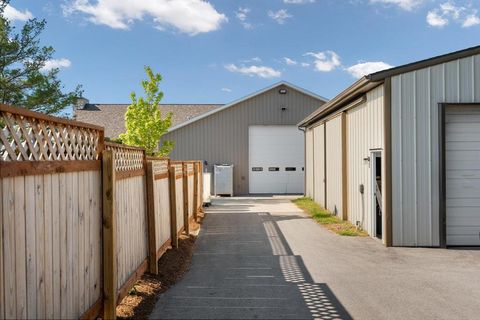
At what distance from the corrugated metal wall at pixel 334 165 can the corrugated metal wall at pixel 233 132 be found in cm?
995

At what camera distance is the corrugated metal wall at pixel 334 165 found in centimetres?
1386

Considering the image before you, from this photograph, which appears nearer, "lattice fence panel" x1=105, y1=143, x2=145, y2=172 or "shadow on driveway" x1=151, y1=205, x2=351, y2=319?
"lattice fence panel" x1=105, y1=143, x2=145, y2=172

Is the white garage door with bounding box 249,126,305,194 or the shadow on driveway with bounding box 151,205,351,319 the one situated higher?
the white garage door with bounding box 249,126,305,194

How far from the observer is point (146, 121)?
2064 centimetres

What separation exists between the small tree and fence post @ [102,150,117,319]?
16.0m

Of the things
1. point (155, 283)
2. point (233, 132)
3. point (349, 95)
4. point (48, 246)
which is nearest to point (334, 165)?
point (349, 95)

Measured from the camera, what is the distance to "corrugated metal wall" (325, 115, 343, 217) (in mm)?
13859

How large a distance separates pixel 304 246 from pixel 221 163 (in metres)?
16.4

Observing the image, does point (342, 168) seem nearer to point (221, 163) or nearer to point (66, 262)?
point (66, 262)

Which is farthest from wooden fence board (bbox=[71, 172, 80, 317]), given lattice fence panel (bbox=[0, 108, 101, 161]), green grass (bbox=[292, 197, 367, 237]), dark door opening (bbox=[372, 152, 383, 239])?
green grass (bbox=[292, 197, 367, 237])

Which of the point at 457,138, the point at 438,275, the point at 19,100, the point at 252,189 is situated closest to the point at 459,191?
the point at 457,138

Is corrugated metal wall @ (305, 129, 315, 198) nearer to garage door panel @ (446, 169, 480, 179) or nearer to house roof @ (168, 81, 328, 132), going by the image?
house roof @ (168, 81, 328, 132)

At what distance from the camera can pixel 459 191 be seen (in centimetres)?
949

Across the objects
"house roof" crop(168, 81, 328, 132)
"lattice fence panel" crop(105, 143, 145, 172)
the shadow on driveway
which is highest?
"house roof" crop(168, 81, 328, 132)
